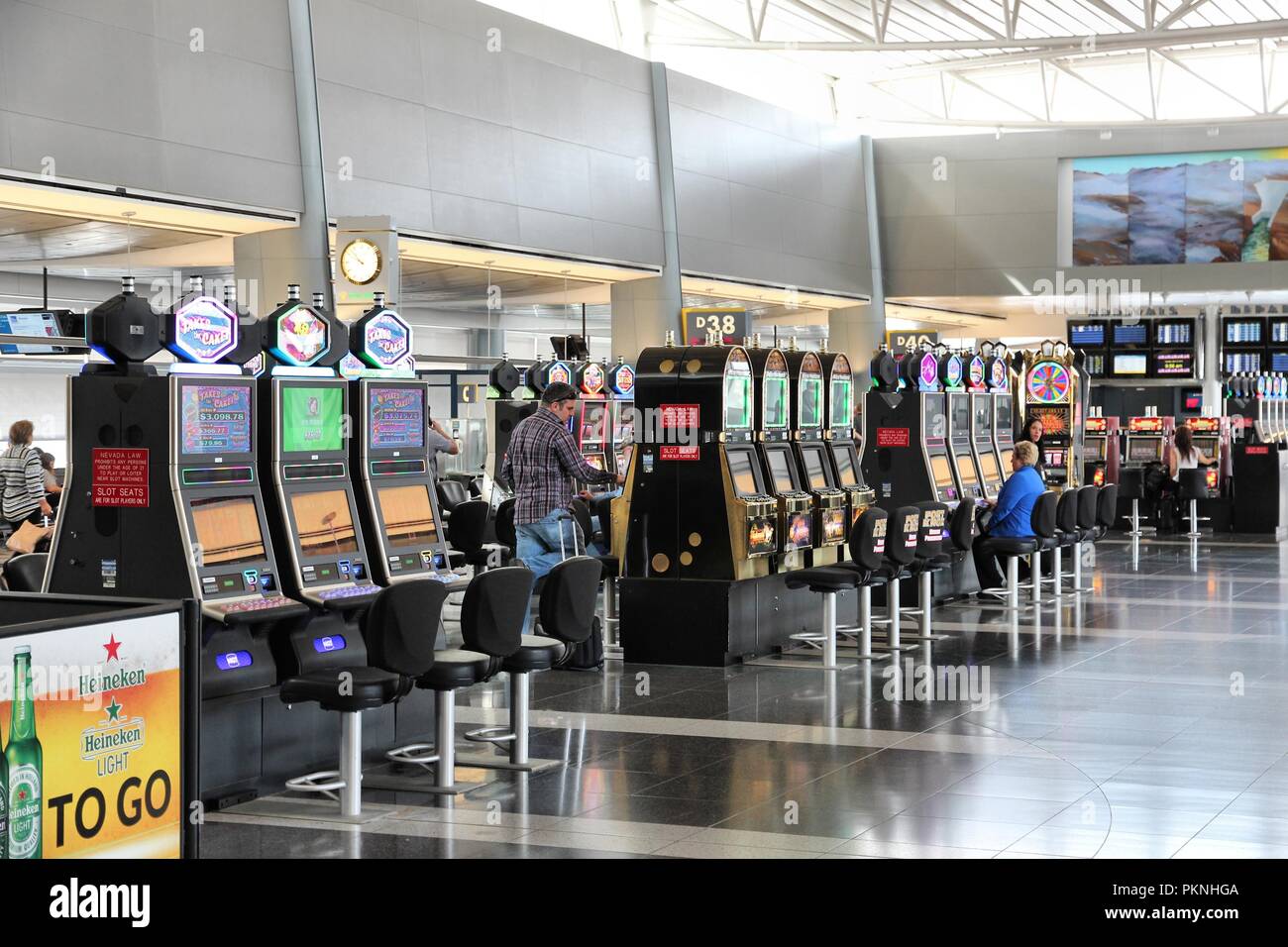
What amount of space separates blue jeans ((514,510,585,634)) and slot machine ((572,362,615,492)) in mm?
7318

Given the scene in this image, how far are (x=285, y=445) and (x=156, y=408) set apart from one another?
2.12 feet

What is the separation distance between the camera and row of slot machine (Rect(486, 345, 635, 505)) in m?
16.6

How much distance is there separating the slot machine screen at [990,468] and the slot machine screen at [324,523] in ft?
25.6

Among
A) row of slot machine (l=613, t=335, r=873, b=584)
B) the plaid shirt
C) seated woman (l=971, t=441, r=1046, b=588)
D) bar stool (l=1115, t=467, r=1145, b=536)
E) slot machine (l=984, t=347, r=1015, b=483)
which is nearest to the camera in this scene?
the plaid shirt

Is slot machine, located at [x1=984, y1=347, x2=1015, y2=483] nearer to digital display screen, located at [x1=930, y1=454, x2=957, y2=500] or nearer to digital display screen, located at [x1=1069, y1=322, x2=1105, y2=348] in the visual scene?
digital display screen, located at [x1=930, y1=454, x2=957, y2=500]

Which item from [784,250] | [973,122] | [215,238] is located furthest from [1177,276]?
[215,238]

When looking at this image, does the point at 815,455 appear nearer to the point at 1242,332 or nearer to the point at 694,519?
the point at 694,519

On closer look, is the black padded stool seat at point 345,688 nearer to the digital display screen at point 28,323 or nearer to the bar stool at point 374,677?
the bar stool at point 374,677

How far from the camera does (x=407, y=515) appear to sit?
23.5 feet

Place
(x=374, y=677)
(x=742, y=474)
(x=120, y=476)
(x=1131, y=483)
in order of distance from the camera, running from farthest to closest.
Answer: (x=1131, y=483) → (x=742, y=474) → (x=120, y=476) → (x=374, y=677)

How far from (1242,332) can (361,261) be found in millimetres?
14230

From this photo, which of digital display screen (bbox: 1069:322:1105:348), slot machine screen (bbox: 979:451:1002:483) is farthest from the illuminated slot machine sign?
digital display screen (bbox: 1069:322:1105:348)

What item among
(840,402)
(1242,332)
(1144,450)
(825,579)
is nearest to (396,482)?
(825,579)

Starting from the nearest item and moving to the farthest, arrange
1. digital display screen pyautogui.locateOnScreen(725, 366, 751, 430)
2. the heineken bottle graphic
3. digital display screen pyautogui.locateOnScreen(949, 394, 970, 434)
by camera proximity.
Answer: the heineken bottle graphic → digital display screen pyautogui.locateOnScreen(725, 366, 751, 430) → digital display screen pyautogui.locateOnScreen(949, 394, 970, 434)
